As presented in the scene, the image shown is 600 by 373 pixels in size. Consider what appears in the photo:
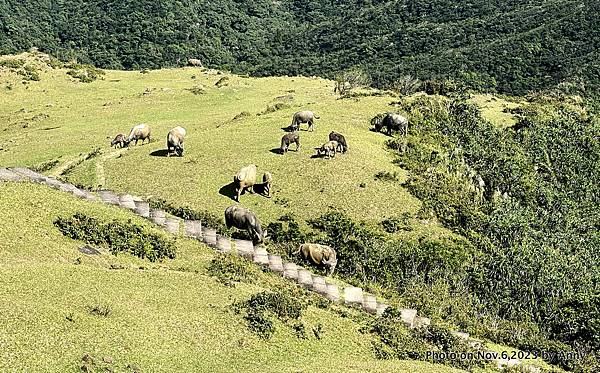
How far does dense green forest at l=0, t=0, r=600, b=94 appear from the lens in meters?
134

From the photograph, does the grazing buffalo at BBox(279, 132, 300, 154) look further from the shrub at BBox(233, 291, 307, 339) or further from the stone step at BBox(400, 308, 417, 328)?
the shrub at BBox(233, 291, 307, 339)

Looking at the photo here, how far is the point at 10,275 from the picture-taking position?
1800 cm

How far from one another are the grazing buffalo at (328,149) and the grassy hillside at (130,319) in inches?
659

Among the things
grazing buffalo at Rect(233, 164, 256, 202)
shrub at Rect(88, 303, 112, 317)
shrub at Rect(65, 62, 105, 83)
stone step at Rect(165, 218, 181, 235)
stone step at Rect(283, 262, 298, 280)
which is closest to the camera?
shrub at Rect(88, 303, 112, 317)

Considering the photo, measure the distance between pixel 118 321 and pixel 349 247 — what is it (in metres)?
15.9

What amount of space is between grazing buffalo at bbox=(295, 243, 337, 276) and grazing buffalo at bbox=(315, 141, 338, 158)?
40.7ft

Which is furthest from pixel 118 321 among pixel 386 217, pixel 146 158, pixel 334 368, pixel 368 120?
pixel 368 120

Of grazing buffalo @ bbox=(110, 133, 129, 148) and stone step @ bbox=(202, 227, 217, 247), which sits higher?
stone step @ bbox=(202, 227, 217, 247)

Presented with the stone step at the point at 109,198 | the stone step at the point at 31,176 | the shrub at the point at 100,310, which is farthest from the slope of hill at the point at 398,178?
the shrub at the point at 100,310

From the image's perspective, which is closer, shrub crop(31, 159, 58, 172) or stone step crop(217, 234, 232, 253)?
stone step crop(217, 234, 232, 253)

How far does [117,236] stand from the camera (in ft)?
76.7

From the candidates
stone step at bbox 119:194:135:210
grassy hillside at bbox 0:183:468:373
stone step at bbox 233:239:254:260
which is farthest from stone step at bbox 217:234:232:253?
stone step at bbox 119:194:135:210

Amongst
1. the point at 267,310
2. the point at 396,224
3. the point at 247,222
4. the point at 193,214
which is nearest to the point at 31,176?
the point at 193,214

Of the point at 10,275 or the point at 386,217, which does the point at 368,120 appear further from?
the point at 10,275
